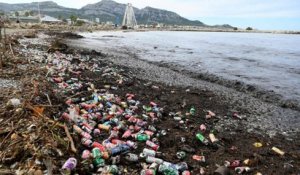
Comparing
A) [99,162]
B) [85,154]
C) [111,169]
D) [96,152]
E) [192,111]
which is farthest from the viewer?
[192,111]

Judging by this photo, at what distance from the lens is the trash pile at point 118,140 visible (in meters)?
5.17

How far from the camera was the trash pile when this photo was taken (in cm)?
517

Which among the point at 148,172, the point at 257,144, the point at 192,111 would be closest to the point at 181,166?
the point at 148,172

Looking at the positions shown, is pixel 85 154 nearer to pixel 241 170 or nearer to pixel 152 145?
pixel 152 145

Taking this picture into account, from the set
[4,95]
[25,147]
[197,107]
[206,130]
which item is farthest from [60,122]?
[197,107]

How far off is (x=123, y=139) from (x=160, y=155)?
0.99 meters

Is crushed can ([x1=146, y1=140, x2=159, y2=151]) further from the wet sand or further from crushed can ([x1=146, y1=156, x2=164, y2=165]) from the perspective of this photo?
the wet sand

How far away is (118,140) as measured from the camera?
6.44m

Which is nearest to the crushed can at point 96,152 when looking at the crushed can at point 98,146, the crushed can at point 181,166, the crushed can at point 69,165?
the crushed can at point 98,146

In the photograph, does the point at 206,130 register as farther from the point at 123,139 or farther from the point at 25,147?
the point at 25,147

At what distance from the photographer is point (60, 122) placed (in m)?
6.50

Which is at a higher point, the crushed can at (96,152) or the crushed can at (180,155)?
the crushed can at (96,152)

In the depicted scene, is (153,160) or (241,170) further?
(241,170)

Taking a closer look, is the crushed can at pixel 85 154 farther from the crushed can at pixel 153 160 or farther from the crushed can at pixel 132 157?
the crushed can at pixel 153 160
